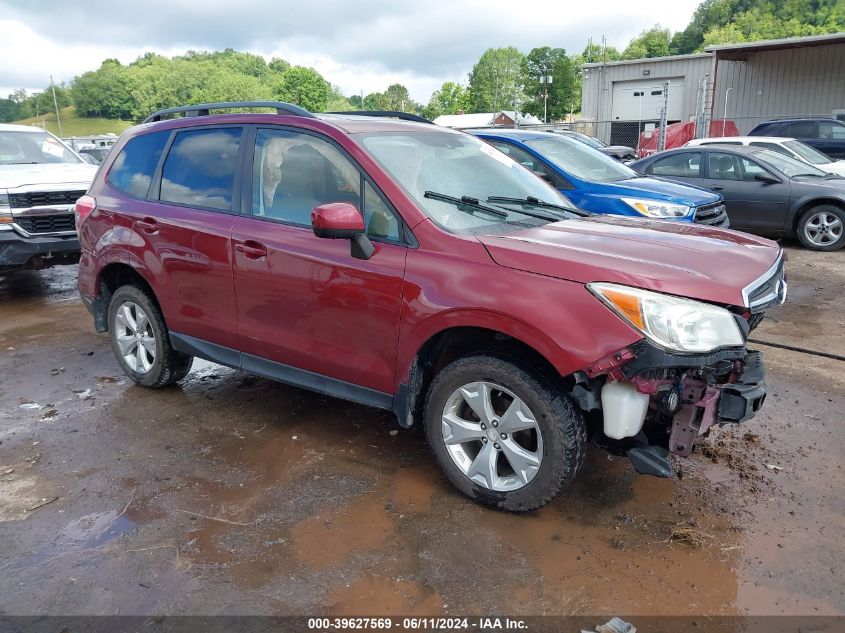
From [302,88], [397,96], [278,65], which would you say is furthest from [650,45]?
[278,65]

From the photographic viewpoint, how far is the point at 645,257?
303 cm

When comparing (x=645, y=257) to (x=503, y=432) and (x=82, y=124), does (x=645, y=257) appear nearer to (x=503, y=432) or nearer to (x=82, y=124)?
(x=503, y=432)

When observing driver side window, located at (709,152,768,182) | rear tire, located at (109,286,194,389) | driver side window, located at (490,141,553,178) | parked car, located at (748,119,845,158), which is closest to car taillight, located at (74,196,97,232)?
rear tire, located at (109,286,194,389)

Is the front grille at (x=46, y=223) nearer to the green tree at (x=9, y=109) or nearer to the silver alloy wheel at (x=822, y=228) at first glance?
the silver alloy wheel at (x=822, y=228)

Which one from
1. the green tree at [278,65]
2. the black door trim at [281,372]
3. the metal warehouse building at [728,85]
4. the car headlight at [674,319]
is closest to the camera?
the car headlight at [674,319]

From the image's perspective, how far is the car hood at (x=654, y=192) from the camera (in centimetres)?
727

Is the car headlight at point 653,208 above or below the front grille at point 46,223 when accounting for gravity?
above

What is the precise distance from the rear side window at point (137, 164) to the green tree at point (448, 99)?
4178 inches

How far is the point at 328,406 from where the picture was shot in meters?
4.65

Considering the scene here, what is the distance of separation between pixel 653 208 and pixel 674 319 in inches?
189

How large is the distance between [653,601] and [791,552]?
77 cm

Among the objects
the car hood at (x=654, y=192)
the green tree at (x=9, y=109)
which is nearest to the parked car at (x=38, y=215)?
the car hood at (x=654, y=192)

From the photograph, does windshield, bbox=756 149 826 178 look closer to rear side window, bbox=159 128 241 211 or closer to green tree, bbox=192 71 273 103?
rear side window, bbox=159 128 241 211

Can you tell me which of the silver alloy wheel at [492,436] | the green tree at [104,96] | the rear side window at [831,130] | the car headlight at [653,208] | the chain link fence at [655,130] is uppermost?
the green tree at [104,96]
